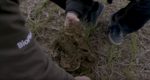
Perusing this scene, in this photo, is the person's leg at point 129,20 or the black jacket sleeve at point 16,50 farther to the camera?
the person's leg at point 129,20

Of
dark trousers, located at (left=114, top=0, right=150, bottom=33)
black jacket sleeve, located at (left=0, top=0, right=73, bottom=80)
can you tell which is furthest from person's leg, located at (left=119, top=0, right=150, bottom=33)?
black jacket sleeve, located at (left=0, top=0, right=73, bottom=80)

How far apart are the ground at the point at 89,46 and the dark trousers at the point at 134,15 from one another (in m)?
0.09

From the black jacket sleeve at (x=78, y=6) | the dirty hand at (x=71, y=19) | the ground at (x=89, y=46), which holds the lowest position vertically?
the ground at (x=89, y=46)

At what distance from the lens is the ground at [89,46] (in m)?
1.97

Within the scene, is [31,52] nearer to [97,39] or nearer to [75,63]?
[75,63]

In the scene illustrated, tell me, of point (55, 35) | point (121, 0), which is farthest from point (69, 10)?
point (121, 0)

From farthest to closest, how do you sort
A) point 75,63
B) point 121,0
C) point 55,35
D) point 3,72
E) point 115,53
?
point 121,0 < point 55,35 < point 115,53 < point 75,63 < point 3,72

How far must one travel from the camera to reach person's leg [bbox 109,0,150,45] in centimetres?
208

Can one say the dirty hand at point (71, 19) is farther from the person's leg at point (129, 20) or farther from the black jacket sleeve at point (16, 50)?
the black jacket sleeve at point (16, 50)

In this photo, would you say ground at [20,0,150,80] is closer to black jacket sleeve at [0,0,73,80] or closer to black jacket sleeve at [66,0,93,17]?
black jacket sleeve at [66,0,93,17]

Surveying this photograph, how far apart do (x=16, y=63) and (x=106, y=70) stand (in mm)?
1192

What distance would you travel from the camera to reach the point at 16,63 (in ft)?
3.04

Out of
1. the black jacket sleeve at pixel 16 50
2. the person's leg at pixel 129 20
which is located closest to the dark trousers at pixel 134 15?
the person's leg at pixel 129 20

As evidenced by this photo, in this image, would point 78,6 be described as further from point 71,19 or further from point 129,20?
point 129,20
